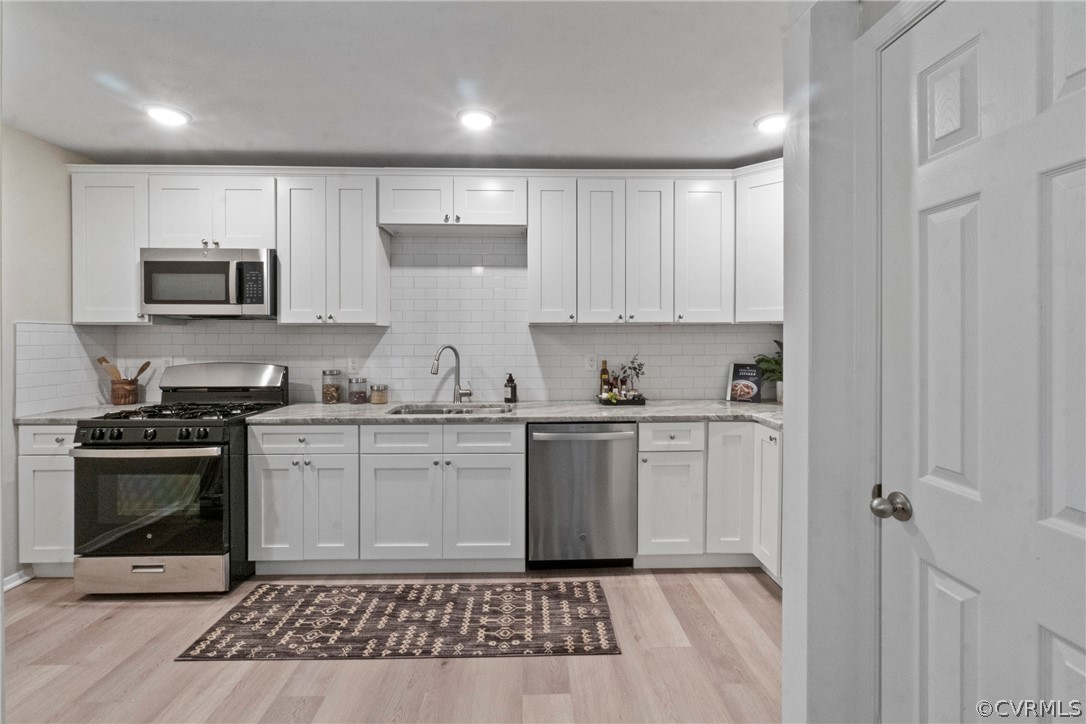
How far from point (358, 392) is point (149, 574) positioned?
1465 mm

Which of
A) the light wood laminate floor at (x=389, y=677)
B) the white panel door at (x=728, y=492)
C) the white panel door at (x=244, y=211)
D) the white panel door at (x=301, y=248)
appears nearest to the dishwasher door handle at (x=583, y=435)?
the white panel door at (x=728, y=492)

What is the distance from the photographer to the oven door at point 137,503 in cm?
305

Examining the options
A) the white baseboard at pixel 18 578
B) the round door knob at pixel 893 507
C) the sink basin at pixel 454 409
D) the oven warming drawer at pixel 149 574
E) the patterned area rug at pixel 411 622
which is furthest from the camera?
the sink basin at pixel 454 409

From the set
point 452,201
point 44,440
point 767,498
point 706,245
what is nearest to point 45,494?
point 44,440

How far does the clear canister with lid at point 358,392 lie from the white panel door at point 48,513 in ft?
4.95

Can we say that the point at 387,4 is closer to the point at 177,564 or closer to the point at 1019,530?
the point at 1019,530

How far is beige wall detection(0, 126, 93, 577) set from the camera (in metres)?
3.10

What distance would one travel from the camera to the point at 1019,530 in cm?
110

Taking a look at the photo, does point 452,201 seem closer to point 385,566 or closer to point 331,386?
point 331,386

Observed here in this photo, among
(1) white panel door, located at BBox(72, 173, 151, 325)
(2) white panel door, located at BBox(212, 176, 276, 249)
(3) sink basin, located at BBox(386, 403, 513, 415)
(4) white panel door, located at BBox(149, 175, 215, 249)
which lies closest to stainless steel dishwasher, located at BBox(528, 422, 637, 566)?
(3) sink basin, located at BBox(386, 403, 513, 415)

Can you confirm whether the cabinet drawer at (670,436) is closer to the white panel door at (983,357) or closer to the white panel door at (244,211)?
the white panel door at (983,357)

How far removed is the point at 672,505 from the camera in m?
3.35

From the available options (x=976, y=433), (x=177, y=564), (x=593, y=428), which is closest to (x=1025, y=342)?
(x=976, y=433)

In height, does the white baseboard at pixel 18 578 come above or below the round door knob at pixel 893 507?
below
